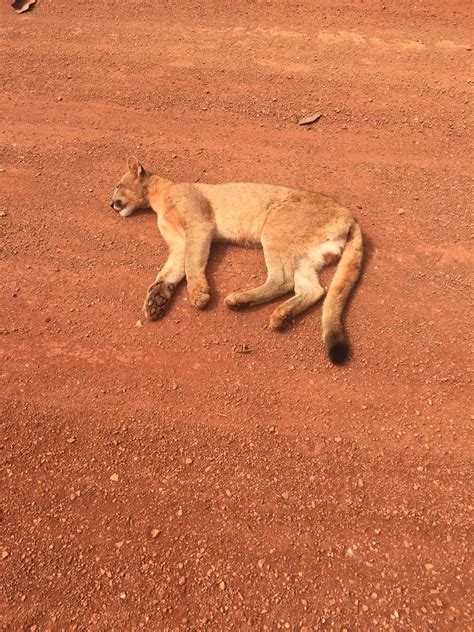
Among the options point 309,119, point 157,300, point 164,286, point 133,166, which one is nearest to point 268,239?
point 164,286

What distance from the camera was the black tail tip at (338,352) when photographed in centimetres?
471

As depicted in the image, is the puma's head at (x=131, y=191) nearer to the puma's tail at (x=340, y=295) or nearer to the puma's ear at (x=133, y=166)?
the puma's ear at (x=133, y=166)

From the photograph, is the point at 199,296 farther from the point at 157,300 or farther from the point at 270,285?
the point at 270,285

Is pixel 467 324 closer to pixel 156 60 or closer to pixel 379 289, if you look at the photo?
pixel 379 289

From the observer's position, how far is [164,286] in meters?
5.45

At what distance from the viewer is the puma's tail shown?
4746mm

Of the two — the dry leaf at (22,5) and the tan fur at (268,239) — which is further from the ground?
the dry leaf at (22,5)

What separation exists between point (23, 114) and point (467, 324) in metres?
7.43

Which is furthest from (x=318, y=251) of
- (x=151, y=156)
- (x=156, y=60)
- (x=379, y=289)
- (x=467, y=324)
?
(x=156, y=60)

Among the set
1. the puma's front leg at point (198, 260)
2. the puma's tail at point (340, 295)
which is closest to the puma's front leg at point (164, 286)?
the puma's front leg at point (198, 260)

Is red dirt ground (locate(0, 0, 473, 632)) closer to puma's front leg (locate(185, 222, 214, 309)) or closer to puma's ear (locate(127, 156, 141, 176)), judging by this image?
puma's front leg (locate(185, 222, 214, 309))

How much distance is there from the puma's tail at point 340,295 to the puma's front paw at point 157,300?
171cm

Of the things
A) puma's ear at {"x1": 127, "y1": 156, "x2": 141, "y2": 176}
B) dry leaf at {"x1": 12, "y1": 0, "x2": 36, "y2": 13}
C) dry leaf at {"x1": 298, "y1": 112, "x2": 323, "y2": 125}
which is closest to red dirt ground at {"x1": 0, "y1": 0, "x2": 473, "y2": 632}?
dry leaf at {"x1": 298, "y1": 112, "x2": 323, "y2": 125}

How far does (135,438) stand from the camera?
4363mm
